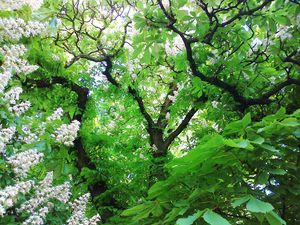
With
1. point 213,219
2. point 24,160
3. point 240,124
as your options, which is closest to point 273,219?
point 213,219

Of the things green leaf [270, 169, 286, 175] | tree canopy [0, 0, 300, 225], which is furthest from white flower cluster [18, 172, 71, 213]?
green leaf [270, 169, 286, 175]

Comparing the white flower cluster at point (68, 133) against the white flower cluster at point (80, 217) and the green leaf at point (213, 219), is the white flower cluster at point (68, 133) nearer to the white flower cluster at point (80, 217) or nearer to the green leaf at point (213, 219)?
the white flower cluster at point (80, 217)

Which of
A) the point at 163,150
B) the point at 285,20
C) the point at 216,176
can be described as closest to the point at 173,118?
the point at 163,150

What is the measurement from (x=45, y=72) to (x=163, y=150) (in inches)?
95.0

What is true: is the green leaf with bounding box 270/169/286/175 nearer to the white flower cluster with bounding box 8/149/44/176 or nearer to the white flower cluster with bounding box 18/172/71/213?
the white flower cluster with bounding box 8/149/44/176

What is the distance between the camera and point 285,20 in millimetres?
3875

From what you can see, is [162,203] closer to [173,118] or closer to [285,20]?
[285,20]

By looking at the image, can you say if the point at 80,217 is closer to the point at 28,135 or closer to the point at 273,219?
the point at 28,135

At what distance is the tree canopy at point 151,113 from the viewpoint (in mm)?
2480

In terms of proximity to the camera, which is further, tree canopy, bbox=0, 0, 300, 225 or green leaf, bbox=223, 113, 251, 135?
tree canopy, bbox=0, 0, 300, 225

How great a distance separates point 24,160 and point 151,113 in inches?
217

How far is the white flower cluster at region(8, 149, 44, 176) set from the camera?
273cm

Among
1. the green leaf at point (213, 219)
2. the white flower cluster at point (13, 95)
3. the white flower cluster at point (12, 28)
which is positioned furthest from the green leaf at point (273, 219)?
the white flower cluster at point (12, 28)

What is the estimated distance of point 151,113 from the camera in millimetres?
8188
